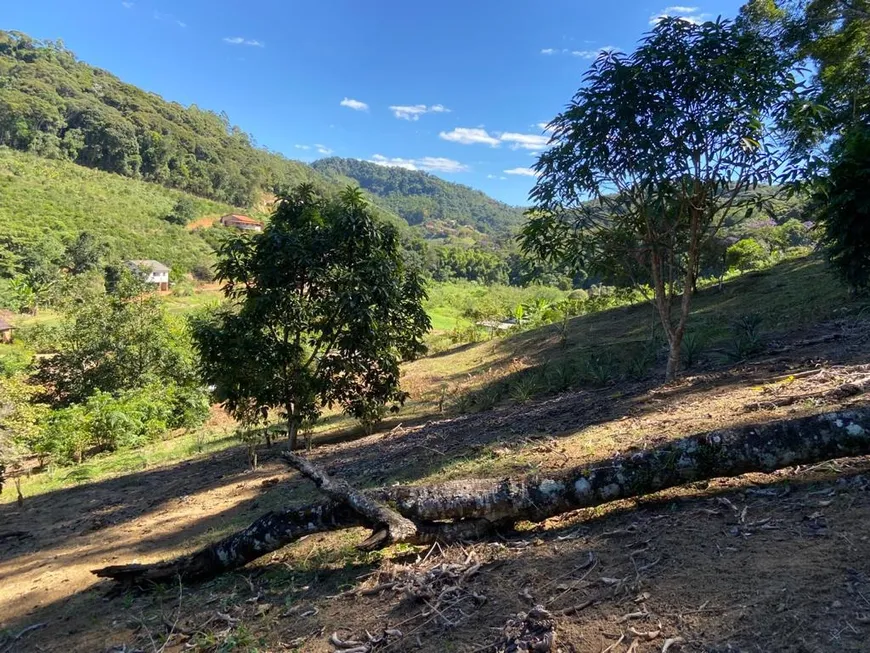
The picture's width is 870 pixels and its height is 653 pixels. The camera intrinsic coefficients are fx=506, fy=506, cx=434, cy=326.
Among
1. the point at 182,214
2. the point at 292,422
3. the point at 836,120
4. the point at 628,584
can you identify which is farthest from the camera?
the point at 182,214

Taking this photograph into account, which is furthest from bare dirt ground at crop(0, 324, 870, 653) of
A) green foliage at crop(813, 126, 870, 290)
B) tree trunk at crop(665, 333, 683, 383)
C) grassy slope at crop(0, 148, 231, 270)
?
grassy slope at crop(0, 148, 231, 270)

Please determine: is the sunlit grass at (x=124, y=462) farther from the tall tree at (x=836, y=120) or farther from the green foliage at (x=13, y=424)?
the tall tree at (x=836, y=120)

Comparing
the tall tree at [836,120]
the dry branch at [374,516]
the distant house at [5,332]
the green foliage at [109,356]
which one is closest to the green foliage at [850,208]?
the tall tree at [836,120]

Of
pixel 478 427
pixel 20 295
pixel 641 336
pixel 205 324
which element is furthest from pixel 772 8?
pixel 20 295

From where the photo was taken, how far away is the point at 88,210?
5781cm

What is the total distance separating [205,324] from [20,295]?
1669 inches

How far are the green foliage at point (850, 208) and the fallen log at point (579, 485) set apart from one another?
5.21 m

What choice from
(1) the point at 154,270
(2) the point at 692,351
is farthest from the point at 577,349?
(1) the point at 154,270

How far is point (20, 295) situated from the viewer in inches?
1526

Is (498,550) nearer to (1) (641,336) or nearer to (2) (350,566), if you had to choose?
(2) (350,566)

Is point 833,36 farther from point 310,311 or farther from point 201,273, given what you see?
point 201,273

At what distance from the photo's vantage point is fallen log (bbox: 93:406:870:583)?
2953 millimetres

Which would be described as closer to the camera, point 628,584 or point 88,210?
point 628,584

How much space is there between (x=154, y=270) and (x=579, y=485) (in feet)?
177
